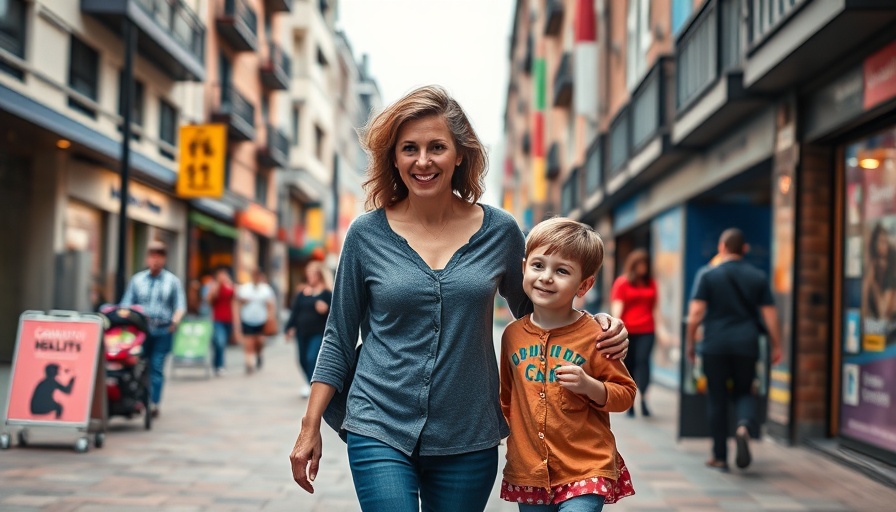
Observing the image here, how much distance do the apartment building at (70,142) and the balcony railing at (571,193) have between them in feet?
35.3

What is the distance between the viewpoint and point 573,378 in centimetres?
280

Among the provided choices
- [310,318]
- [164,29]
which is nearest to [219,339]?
[310,318]


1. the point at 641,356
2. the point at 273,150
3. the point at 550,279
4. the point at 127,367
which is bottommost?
the point at 127,367

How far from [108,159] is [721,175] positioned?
11.4m

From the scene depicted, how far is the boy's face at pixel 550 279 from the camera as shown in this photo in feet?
9.44

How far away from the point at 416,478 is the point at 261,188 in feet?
106

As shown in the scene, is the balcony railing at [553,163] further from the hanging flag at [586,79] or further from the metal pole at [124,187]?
the metal pole at [124,187]

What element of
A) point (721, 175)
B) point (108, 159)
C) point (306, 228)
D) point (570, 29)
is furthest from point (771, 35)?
point (306, 228)

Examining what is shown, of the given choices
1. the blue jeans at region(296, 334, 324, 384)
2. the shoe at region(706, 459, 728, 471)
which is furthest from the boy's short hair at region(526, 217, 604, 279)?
the blue jeans at region(296, 334, 324, 384)

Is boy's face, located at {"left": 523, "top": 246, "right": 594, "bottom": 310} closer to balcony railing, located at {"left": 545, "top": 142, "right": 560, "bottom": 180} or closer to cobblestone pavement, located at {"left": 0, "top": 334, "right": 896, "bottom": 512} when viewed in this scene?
cobblestone pavement, located at {"left": 0, "top": 334, "right": 896, "bottom": 512}

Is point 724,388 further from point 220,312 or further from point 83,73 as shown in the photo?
point 83,73

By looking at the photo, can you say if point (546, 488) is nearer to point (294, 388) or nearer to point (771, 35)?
point (771, 35)

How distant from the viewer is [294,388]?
46.6 ft

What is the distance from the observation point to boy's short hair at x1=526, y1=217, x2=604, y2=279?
2898 millimetres
